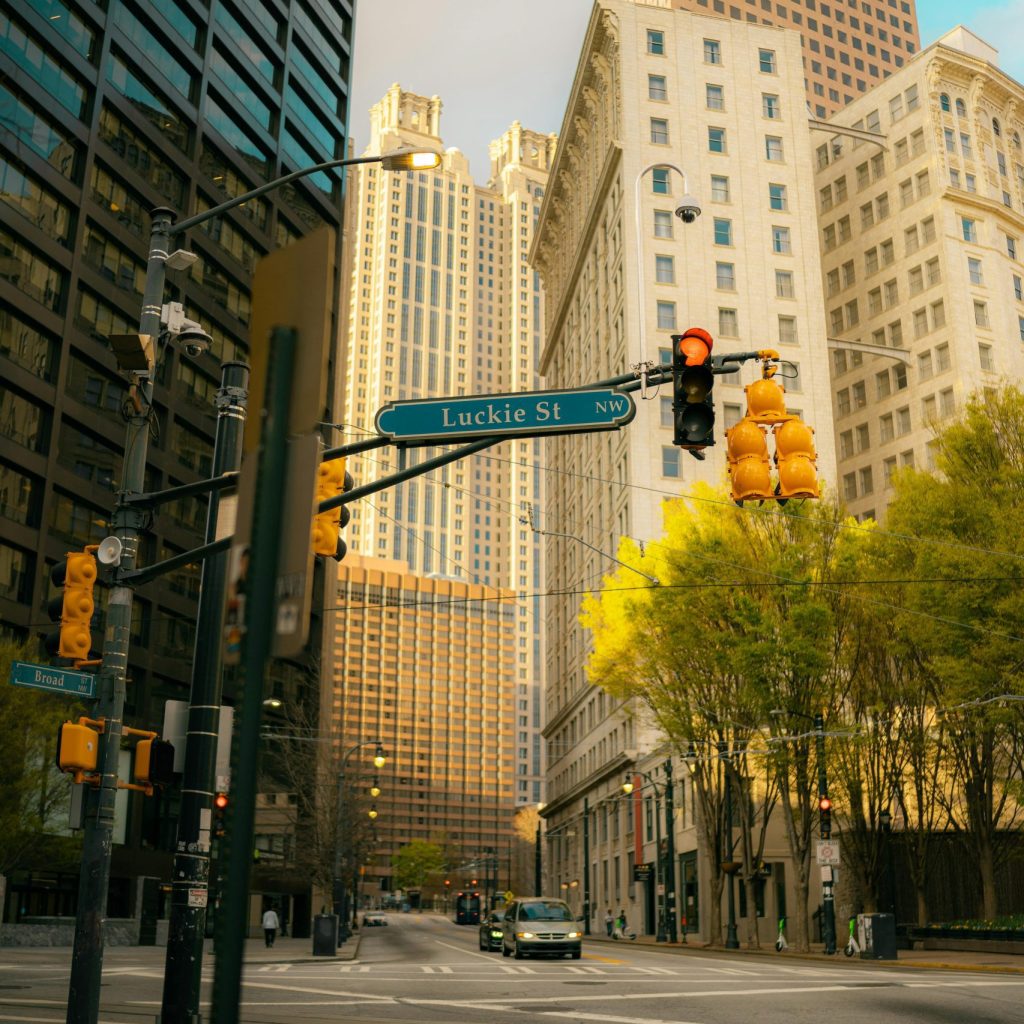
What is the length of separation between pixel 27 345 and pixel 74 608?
40.3 meters

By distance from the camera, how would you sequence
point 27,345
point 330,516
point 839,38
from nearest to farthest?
point 330,516, point 27,345, point 839,38

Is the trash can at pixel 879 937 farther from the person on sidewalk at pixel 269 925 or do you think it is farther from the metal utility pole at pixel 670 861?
the person on sidewalk at pixel 269 925

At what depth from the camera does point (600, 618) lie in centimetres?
4066

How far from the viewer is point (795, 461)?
1040 centimetres

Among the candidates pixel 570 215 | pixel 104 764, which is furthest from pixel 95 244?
pixel 570 215

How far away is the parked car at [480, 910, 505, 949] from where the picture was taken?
40375 mm

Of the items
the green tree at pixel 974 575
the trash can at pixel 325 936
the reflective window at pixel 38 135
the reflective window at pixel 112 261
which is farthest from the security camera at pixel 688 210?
the reflective window at pixel 112 261

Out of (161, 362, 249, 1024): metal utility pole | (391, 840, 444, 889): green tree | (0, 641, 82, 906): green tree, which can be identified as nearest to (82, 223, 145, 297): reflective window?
(0, 641, 82, 906): green tree

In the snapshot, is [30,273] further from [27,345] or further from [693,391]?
[693,391]

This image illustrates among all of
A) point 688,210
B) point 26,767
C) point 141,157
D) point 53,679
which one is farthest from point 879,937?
point 141,157

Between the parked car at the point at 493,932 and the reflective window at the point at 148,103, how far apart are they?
4106 centimetres

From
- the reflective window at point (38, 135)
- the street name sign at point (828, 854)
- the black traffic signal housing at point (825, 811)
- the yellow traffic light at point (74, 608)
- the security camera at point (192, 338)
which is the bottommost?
the street name sign at point (828, 854)

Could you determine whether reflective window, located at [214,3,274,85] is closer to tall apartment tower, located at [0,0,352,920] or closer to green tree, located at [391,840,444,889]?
tall apartment tower, located at [0,0,352,920]

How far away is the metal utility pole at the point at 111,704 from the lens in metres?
11.0
